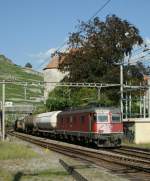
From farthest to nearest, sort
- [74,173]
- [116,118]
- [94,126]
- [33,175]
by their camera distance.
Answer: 1. [116,118]
2. [94,126]
3. [74,173]
4. [33,175]

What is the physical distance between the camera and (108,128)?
39062 millimetres

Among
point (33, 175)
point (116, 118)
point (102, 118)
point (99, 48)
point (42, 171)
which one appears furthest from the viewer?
point (99, 48)

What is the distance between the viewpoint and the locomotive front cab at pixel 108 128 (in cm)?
3844

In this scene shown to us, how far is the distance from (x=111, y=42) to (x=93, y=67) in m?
4.61

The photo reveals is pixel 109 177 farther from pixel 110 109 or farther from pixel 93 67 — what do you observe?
pixel 93 67

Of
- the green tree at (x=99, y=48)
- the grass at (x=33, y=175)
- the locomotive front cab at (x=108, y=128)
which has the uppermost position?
the green tree at (x=99, y=48)

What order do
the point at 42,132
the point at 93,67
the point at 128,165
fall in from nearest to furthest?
the point at 128,165
the point at 42,132
the point at 93,67

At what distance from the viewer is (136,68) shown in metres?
70.1

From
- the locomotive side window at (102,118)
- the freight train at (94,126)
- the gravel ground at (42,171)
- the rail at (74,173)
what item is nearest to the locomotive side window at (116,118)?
the freight train at (94,126)

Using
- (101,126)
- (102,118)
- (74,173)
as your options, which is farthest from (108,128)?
(74,173)

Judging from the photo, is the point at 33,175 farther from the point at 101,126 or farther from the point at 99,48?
the point at 99,48

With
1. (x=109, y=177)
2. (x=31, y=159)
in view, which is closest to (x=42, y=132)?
(x=31, y=159)

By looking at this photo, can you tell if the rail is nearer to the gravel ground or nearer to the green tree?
the gravel ground

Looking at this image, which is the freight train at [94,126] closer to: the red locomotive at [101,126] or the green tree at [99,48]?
the red locomotive at [101,126]
